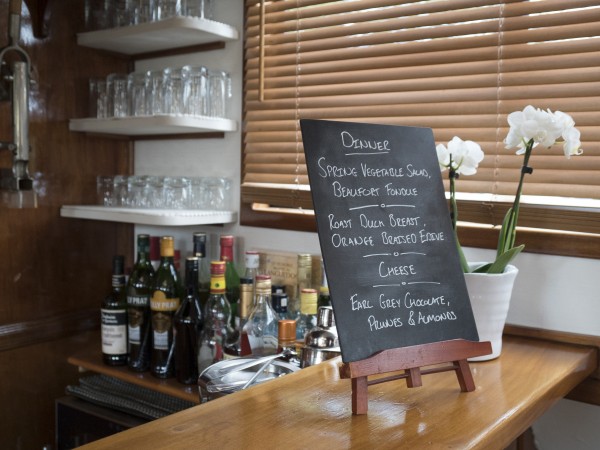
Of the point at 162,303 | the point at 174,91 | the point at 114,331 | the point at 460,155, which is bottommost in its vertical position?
the point at 114,331

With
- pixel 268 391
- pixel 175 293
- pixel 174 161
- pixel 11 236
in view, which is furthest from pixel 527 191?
pixel 11 236

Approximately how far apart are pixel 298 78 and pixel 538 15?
72 centimetres

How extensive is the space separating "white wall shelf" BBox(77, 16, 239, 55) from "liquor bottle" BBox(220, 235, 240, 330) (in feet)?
2.15

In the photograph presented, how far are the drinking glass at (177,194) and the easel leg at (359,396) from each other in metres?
1.26

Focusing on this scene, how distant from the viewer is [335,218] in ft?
3.44

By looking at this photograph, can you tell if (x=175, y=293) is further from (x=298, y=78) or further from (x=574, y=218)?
(x=574, y=218)

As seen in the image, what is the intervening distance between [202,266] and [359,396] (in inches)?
45.8

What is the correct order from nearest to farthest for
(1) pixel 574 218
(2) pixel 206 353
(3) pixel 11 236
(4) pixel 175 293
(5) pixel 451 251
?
(5) pixel 451 251 < (1) pixel 574 218 < (2) pixel 206 353 < (4) pixel 175 293 < (3) pixel 11 236

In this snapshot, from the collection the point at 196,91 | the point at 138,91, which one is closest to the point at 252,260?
the point at 196,91

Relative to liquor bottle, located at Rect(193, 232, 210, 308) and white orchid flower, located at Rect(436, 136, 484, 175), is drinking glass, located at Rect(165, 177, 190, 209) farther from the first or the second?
white orchid flower, located at Rect(436, 136, 484, 175)

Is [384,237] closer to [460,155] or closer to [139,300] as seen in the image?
[460,155]

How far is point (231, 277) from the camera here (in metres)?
2.07

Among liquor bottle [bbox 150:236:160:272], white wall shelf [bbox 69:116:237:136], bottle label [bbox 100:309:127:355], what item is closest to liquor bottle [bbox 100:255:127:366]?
bottle label [bbox 100:309:127:355]

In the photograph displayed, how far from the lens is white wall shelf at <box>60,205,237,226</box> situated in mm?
1926
